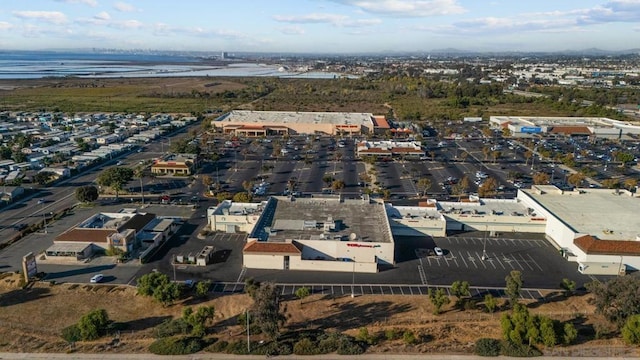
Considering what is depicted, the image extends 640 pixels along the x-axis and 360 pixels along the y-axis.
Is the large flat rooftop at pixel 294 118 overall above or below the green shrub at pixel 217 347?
above

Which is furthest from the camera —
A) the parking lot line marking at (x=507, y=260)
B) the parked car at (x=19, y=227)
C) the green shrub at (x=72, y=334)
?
the parked car at (x=19, y=227)

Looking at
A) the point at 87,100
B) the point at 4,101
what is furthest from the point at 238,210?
the point at 4,101

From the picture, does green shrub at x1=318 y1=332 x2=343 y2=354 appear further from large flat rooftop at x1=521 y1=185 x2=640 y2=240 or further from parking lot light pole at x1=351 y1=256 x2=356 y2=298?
large flat rooftop at x1=521 y1=185 x2=640 y2=240

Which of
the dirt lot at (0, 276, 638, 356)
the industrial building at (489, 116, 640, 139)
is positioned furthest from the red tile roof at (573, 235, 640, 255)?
the industrial building at (489, 116, 640, 139)

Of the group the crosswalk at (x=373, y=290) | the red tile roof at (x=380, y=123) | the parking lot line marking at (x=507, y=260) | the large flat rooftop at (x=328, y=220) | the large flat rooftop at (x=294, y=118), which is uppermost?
the large flat rooftop at (x=294, y=118)

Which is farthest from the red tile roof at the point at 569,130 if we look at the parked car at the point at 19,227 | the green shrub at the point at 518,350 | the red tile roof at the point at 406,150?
the parked car at the point at 19,227

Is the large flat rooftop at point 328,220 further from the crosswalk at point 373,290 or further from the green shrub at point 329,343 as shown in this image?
the green shrub at point 329,343

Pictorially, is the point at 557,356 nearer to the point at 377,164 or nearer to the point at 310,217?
the point at 310,217

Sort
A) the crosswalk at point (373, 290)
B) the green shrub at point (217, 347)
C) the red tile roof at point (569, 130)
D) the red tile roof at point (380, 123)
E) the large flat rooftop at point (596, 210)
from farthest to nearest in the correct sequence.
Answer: the red tile roof at point (380, 123), the red tile roof at point (569, 130), the large flat rooftop at point (596, 210), the crosswalk at point (373, 290), the green shrub at point (217, 347)
